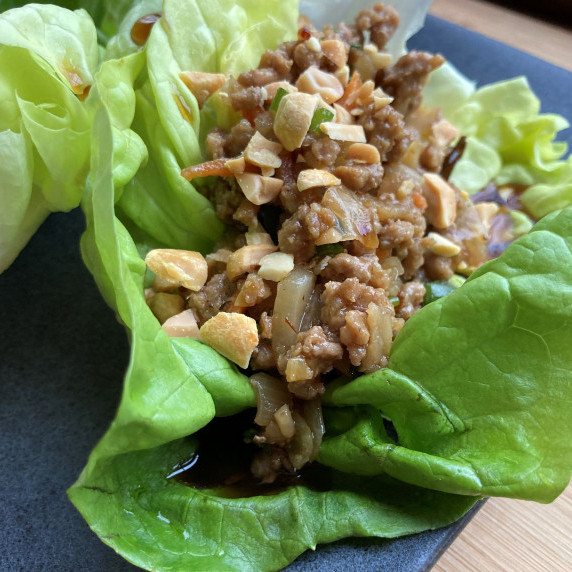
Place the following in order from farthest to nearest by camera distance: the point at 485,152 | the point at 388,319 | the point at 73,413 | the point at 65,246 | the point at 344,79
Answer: the point at 485,152 < the point at 65,246 < the point at 344,79 < the point at 73,413 < the point at 388,319

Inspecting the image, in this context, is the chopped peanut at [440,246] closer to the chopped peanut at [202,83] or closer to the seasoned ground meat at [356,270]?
the seasoned ground meat at [356,270]

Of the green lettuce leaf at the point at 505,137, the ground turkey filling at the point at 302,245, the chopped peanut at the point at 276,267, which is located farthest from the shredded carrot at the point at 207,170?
the green lettuce leaf at the point at 505,137

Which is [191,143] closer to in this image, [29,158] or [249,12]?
[29,158]

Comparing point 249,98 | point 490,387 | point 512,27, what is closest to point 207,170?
point 249,98

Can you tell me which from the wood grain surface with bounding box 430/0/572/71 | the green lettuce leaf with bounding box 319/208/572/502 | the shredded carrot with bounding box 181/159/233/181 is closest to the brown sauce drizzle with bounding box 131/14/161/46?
the shredded carrot with bounding box 181/159/233/181

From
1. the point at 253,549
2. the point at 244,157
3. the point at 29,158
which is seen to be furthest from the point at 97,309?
the point at 253,549

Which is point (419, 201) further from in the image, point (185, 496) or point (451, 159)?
point (185, 496)
